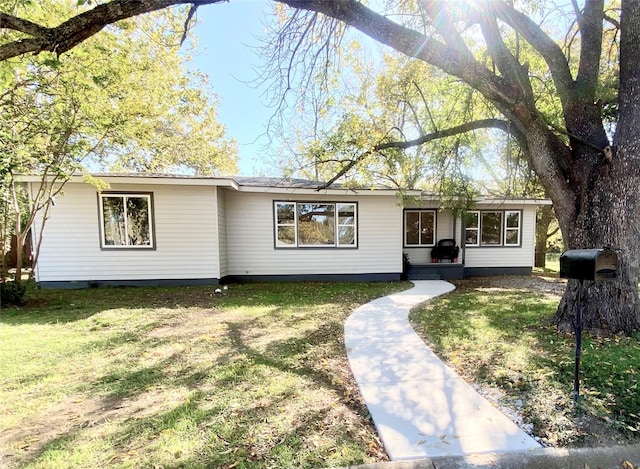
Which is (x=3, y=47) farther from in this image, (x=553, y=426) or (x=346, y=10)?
(x=553, y=426)

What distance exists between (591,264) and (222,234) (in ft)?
29.4

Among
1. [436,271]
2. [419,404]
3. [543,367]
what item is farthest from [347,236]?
[419,404]

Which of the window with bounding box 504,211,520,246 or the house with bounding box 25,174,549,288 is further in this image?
the window with bounding box 504,211,520,246

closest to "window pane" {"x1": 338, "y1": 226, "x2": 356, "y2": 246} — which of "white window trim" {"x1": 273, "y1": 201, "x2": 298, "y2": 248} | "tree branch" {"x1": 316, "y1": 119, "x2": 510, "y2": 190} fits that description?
"white window trim" {"x1": 273, "y1": 201, "x2": 298, "y2": 248}

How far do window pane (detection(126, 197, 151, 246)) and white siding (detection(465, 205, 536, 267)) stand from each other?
11.1 m

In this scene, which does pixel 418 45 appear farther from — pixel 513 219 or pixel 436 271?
pixel 513 219

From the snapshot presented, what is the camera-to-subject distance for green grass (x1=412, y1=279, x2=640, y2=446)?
8.06 feet

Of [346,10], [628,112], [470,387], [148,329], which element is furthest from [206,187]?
[628,112]

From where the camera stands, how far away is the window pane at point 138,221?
9125 mm

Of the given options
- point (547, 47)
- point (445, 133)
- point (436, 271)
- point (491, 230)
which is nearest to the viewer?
point (547, 47)

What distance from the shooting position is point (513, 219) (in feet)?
40.4

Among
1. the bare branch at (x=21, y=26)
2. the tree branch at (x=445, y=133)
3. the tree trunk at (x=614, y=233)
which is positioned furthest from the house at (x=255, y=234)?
the bare branch at (x=21, y=26)

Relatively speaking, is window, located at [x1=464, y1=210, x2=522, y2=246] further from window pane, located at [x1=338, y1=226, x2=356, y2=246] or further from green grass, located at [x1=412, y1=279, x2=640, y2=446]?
green grass, located at [x1=412, y1=279, x2=640, y2=446]

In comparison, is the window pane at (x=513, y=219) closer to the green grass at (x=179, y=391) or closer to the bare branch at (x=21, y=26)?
the green grass at (x=179, y=391)
